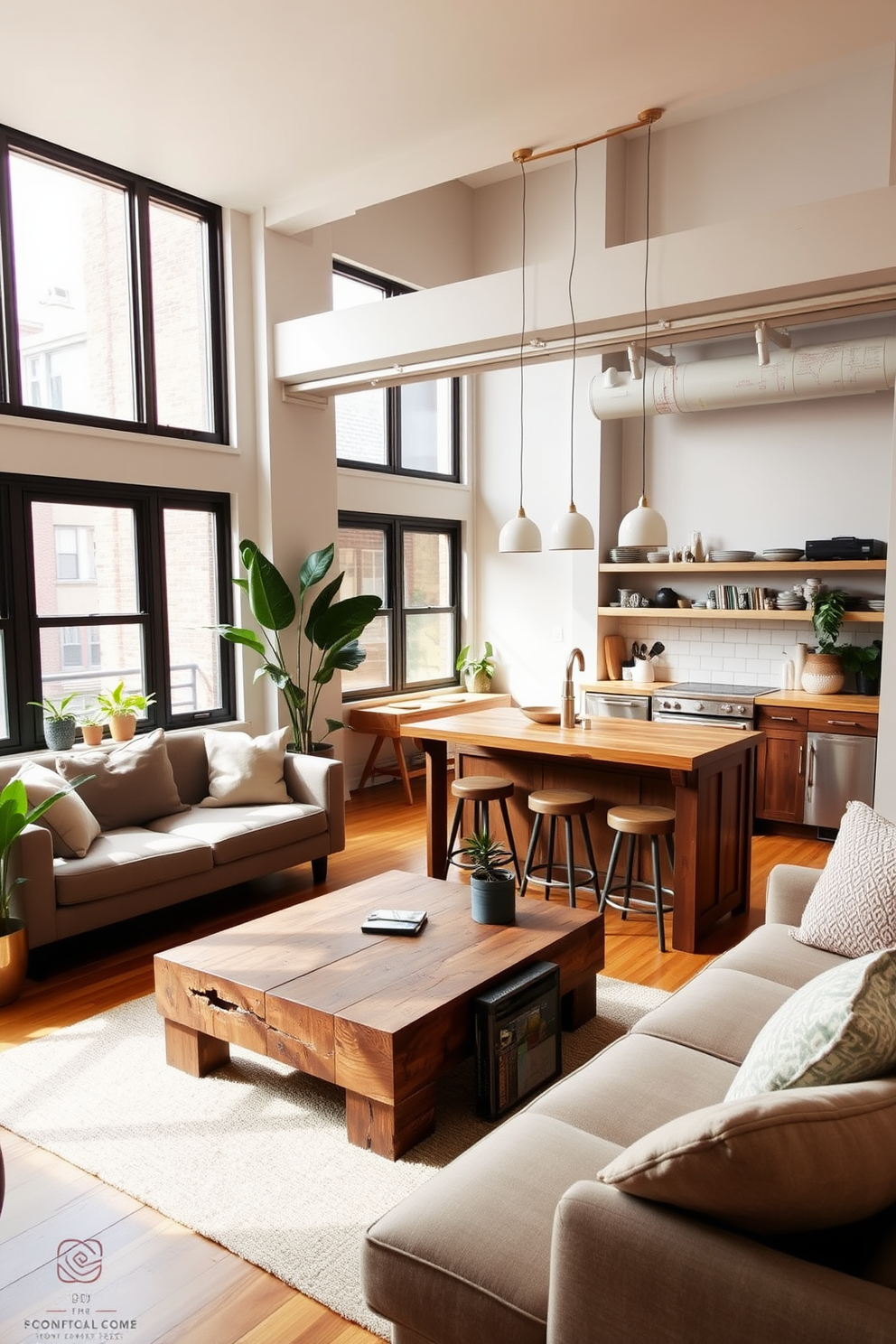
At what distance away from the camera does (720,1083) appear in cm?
215

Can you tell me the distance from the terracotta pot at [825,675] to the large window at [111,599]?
387 cm

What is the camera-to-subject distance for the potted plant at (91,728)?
5.24 metres

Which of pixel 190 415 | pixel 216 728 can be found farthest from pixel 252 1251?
pixel 190 415

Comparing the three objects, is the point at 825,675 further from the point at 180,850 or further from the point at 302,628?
the point at 180,850

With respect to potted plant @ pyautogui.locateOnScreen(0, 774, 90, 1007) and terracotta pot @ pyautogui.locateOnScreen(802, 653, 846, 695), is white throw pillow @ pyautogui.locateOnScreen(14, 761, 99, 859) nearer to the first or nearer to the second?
potted plant @ pyautogui.locateOnScreen(0, 774, 90, 1007)

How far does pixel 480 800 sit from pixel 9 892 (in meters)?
2.21

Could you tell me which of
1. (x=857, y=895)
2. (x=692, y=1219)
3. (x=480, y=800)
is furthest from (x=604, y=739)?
(x=692, y=1219)

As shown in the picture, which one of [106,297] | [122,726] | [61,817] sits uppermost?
[106,297]

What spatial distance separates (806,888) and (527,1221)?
1.90 metres

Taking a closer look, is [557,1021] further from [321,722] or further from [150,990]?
[321,722]

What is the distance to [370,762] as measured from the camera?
24.4ft

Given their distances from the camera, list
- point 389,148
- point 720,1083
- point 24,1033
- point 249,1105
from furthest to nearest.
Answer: point 389,148
point 24,1033
point 249,1105
point 720,1083

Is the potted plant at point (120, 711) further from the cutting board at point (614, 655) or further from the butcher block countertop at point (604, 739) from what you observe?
the cutting board at point (614, 655)

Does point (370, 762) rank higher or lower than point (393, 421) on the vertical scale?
lower
